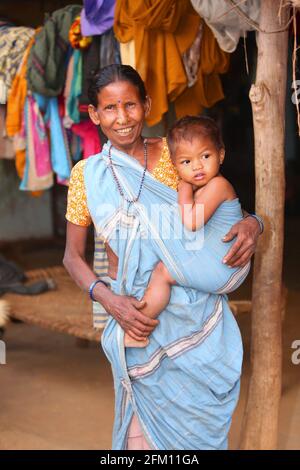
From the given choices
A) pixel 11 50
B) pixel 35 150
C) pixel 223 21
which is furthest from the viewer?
pixel 35 150

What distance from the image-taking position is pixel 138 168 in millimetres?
2717

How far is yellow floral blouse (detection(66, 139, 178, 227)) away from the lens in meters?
2.75

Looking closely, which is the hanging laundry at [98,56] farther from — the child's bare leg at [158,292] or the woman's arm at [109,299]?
the child's bare leg at [158,292]

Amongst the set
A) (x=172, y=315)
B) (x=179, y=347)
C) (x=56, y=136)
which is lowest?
(x=179, y=347)

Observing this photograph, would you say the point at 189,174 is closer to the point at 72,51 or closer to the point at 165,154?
the point at 165,154

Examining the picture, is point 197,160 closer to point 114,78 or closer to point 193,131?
point 193,131

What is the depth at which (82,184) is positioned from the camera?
278 centimetres

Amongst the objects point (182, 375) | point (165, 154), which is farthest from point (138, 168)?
point (182, 375)

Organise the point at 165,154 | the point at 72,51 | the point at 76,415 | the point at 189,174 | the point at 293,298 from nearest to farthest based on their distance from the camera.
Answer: the point at 189,174, the point at 165,154, the point at 76,415, the point at 72,51, the point at 293,298

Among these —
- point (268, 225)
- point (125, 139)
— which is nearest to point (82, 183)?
point (125, 139)

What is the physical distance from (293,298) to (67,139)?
267 centimetres

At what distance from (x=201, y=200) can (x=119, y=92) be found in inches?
18.4

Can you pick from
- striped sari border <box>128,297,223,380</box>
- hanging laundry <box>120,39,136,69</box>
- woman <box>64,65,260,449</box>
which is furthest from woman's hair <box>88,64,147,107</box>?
hanging laundry <box>120,39,136,69</box>

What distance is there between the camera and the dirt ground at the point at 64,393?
402 centimetres
